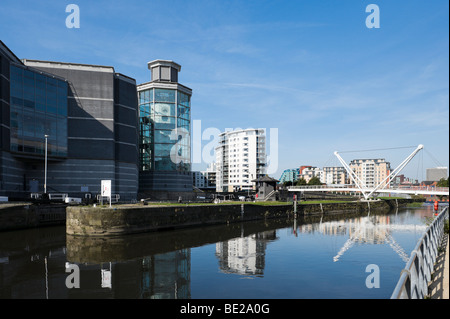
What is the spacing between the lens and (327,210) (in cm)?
7469

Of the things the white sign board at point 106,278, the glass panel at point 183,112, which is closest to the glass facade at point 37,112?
the glass panel at point 183,112

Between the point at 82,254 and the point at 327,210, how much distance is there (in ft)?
203

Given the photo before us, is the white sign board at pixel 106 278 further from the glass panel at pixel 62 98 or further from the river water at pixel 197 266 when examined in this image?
the glass panel at pixel 62 98

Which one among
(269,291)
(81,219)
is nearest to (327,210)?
(81,219)

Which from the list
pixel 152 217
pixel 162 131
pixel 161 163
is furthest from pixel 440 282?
pixel 162 131

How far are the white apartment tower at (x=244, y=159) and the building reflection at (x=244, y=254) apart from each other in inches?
5452

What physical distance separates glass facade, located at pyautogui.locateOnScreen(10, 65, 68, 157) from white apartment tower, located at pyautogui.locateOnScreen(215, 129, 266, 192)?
4792 inches

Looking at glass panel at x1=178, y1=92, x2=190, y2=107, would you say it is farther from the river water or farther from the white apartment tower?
the white apartment tower

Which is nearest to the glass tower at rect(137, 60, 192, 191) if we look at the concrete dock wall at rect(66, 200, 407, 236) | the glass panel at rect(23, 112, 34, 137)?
the glass panel at rect(23, 112, 34, 137)

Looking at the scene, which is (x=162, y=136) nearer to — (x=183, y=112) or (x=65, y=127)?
(x=183, y=112)

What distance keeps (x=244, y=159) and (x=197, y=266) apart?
15573cm

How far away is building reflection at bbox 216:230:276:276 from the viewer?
66.7ft

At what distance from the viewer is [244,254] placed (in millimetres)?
25328
